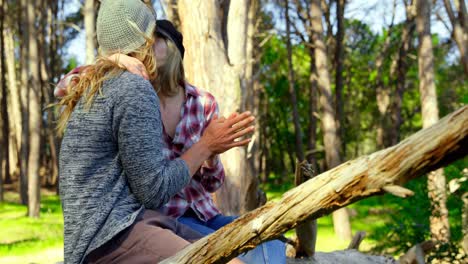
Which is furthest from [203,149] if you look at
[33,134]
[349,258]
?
[33,134]

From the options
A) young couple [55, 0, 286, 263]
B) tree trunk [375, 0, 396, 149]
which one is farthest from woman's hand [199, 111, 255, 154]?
tree trunk [375, 0, 396, 149]

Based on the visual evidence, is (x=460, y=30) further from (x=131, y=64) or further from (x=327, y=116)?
(x=131, y=64)

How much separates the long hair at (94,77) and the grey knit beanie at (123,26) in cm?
4

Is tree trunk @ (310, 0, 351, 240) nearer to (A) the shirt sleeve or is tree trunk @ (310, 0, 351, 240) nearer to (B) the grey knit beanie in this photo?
(A) the shirt sleeve

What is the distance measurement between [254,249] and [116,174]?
0.73 m

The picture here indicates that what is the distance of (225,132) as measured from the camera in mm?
3307

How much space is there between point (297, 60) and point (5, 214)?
800 inches

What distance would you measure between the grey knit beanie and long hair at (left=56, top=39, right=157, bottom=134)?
0.04 meters

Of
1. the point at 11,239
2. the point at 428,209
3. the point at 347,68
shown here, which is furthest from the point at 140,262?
the point at 347,68

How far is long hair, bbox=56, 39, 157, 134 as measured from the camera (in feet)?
10.2

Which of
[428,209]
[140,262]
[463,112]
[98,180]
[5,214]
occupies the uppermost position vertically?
[463,112]

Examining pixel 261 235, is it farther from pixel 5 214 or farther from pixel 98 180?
pixel 5 214

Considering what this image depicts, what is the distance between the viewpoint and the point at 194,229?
11.5ft

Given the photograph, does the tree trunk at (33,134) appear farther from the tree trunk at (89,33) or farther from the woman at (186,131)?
the woman at (186,131)
